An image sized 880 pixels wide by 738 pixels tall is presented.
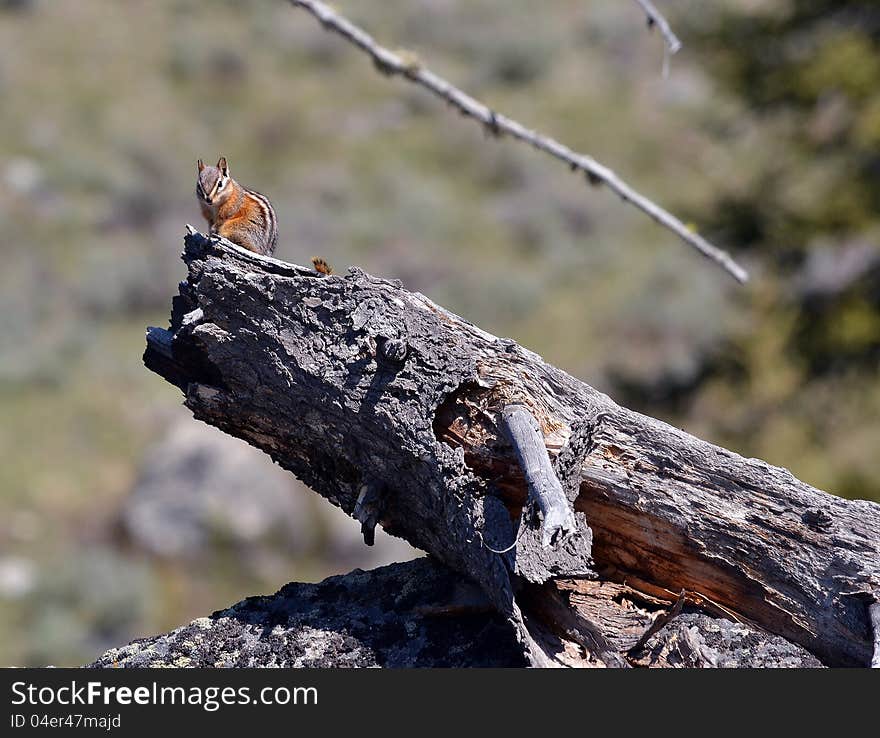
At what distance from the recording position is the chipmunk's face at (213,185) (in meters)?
5.02

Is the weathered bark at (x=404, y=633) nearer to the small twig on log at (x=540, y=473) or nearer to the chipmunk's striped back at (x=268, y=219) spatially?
the small twig on log at (x=540, y=473)

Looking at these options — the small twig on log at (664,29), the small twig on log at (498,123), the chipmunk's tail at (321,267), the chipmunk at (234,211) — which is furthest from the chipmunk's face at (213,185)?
the small twig on log at (664,29)

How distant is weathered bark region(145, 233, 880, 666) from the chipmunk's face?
A: 3.60ft

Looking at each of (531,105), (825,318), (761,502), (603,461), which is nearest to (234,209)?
(603,461)

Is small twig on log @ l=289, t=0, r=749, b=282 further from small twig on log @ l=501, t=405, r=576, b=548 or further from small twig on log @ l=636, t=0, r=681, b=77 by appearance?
small twig on log @ l=501, t=405, r=576, b=548

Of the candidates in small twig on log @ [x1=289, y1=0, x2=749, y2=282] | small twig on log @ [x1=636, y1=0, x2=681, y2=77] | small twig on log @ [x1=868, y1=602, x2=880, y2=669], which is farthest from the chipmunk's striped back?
small twig on log @ [x1=868, y1=602, x2=880, y2=669]

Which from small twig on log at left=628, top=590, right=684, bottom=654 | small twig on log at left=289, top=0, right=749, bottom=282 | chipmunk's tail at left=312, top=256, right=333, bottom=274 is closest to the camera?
small twig on log at left=289, top=0, right=749, bottom=282

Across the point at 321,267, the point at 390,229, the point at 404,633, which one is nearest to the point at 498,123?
the point at 321,267

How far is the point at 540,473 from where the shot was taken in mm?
3410

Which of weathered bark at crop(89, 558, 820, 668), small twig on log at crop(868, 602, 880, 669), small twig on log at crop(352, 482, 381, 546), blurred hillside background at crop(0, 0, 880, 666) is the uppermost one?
blurred hillside background at crop(0, 0, 880, 666)

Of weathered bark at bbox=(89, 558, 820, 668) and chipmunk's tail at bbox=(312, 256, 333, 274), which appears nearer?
weathered bark at bbox=(89, 558, 820, 668)

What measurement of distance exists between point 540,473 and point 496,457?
1.45ft

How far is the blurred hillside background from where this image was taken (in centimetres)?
1257

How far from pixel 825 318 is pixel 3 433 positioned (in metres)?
11.0
